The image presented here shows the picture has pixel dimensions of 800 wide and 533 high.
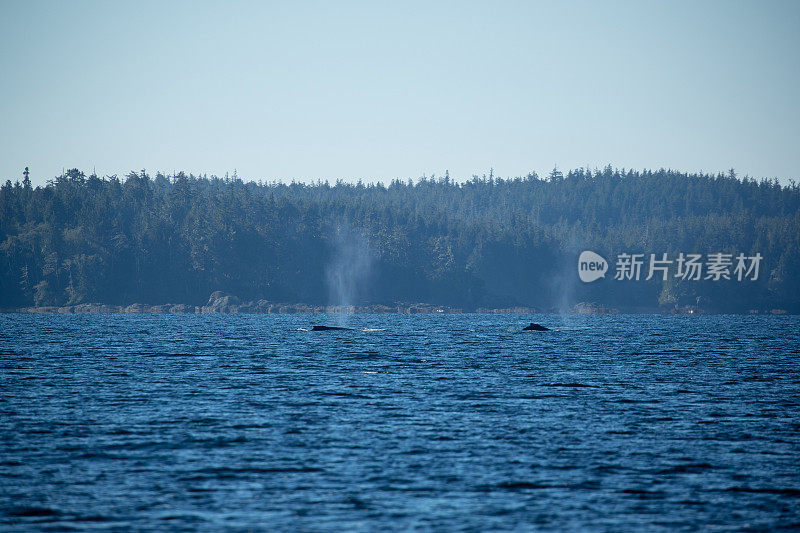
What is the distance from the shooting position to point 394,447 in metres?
29.3

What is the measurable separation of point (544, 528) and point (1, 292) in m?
200

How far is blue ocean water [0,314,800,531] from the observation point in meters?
21.5

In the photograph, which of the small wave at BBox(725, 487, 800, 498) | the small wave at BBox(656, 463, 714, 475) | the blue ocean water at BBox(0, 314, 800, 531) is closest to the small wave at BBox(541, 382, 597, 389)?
the blue ocean water at BBox(0, 314, 800, 531)

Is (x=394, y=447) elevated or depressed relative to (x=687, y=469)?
depressed

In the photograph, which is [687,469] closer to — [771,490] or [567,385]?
[771,490]

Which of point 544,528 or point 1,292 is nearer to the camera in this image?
point 544,528

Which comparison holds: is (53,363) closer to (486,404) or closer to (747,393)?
(486,404)

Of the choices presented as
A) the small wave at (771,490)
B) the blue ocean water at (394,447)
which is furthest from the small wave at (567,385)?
the small wave at (771,490)

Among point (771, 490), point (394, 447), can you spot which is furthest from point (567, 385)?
point (771, 490)

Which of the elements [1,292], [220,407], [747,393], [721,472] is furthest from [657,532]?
[1,292]

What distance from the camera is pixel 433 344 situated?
284 feet

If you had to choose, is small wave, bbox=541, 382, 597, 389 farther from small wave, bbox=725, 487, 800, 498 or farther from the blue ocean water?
small wave, bbox=725, 487, 800, 498

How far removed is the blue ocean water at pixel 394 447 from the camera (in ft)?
70.4

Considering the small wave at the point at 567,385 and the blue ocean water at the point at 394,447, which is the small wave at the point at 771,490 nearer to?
the blue ocean water at the point at 394,447
